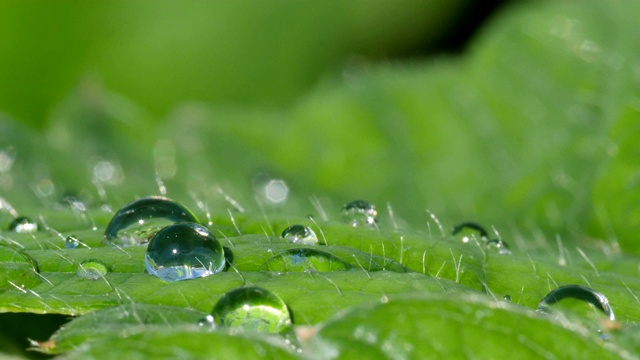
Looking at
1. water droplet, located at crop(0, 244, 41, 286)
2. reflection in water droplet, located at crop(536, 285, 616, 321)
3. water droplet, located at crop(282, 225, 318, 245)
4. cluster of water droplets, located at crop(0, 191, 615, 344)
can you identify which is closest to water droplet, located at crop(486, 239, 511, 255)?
cluster of water droplets, located at crop(0, 191, 615, 344)

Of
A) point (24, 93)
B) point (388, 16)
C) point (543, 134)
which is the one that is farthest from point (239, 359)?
point (388, 16)

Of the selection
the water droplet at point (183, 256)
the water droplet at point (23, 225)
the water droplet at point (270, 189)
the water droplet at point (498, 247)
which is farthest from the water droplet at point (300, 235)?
the water droplet at point (270, 189)

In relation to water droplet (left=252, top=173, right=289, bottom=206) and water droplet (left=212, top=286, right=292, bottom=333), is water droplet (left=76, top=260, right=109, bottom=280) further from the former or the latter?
water droplet (left=252, top=173, right=289, bottom=206)

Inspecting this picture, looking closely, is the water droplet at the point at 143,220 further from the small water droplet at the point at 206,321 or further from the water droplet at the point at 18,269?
the small water droplet at the point at 206,321

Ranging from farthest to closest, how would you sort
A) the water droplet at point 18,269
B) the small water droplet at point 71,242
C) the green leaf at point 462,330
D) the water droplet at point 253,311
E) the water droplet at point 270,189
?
the water droplet at point 270,189, the small water droplet at point 71,242, the water droplet at point 18,269, the water droplet at point 253,311, the green leaf at point 462,330

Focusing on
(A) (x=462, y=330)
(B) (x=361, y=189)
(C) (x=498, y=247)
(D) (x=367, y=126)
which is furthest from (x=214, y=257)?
(D) (x=367, y=126)

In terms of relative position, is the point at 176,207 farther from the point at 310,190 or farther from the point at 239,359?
the point at 310,190
